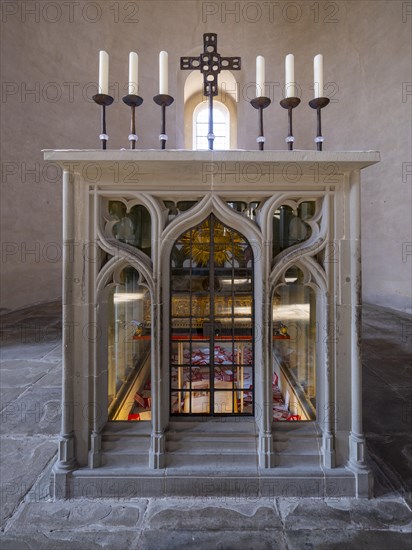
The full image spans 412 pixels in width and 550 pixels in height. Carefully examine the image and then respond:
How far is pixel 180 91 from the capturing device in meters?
10.3

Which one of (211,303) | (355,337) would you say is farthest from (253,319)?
(355,337)

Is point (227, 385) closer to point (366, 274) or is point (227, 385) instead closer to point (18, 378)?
point (18, 378)

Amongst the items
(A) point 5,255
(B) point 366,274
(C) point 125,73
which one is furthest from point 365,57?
(A) point 5,255

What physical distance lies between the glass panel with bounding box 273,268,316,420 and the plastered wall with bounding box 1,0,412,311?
543 cm

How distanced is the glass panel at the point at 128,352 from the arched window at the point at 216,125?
8.64m

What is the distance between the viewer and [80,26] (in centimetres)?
906

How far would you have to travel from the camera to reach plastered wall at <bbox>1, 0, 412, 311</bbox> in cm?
755

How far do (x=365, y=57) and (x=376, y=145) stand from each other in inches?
96.9

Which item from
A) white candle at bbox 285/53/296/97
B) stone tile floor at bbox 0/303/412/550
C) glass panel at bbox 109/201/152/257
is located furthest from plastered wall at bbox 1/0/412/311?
white candle at bbox 285/53/296/97

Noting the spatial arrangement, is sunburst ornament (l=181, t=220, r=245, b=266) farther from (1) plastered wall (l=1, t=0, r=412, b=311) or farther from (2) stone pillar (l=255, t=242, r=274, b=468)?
(1) plastered wall (l=1, t=0, r=412, b=311)

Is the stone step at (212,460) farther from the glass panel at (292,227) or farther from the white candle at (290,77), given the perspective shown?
the white candle at (290,77)

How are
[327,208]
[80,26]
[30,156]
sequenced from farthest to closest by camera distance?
1. [80,26]
2. [30,156]
3. [327,208]

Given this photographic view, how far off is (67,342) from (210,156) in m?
1.33

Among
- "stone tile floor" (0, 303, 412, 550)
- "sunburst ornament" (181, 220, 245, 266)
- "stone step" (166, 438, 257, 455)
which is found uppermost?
"sunburst ornament" (181, 220, 245, 266)
